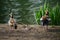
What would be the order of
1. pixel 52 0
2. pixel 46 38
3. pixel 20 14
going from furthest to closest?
1. pixel 52 0
2. pixel 20 14
3. pixel 46 38

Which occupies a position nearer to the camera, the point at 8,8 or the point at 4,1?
the point at 8,8

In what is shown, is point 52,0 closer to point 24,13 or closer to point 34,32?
point 24,13

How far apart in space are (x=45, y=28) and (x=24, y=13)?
3.52ft

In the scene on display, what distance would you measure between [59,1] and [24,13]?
0.45m

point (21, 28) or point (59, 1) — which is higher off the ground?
point (59, 1)

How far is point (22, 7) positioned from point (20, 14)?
127 mm

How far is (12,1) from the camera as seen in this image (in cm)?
261

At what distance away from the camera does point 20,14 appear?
235 cm

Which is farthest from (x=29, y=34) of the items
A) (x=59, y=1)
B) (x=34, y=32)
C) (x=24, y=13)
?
(x=59, y=1)

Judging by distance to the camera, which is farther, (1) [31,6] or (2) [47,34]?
(1) [31,6]

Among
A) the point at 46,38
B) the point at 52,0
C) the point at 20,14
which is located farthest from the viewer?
the point at 52,0

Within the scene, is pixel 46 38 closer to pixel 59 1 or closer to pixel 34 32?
pixel 34 32

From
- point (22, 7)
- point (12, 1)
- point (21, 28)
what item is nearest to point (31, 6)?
point (22, 7)

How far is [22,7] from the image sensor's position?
2.44 m
